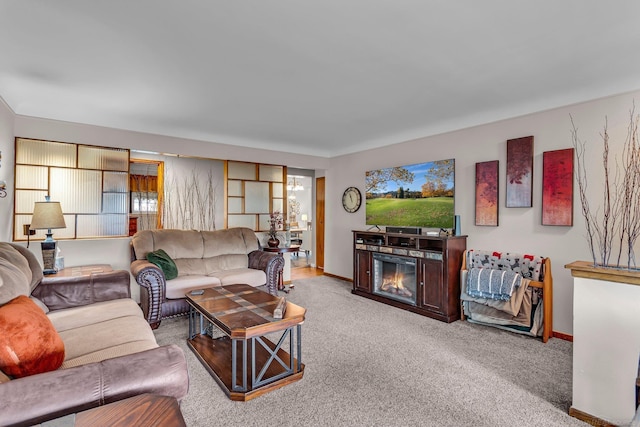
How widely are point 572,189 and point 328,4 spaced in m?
3.02

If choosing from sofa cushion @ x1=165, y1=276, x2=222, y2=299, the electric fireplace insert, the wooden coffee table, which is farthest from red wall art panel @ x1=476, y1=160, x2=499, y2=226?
sofa cushion @ x1=165, y1=276, x2=222, y2=299

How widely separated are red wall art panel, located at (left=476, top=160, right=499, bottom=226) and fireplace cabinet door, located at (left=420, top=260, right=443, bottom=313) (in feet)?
2.61

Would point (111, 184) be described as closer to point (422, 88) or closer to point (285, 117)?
point (285, 117)

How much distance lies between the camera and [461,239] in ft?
13.4

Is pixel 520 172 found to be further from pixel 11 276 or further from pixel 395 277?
pixel 11 276

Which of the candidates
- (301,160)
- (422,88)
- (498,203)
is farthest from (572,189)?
(301,160)

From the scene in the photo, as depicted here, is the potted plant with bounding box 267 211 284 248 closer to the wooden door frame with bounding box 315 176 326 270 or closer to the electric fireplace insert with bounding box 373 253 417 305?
the wooden door frame with bounding box 315 176 326 270

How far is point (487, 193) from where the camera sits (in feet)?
13.0

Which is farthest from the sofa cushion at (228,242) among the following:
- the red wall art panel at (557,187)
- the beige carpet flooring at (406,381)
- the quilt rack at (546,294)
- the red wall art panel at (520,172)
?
the red wall art panel at (557,187)

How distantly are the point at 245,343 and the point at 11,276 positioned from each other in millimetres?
1454

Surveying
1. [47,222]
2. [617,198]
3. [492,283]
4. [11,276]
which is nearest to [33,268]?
[47,222]

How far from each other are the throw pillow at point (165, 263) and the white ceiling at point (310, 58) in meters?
1.74

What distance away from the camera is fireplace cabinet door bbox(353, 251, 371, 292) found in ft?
16.2

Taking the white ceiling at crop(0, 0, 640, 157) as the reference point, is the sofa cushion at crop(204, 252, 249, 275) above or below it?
below
